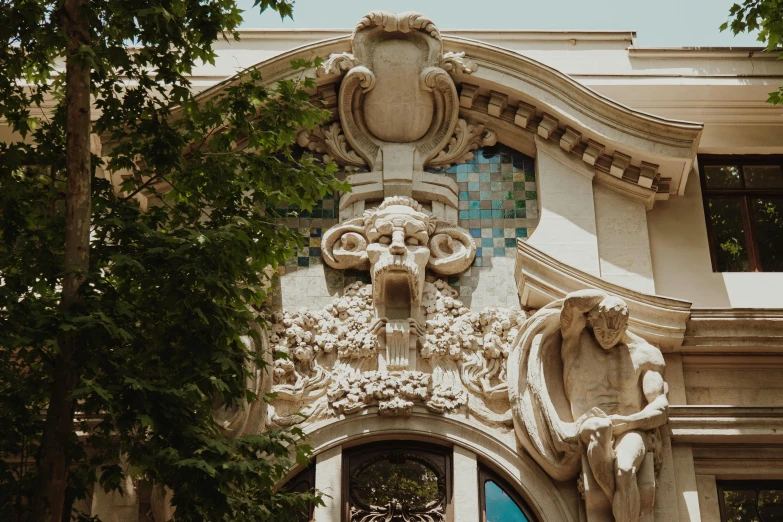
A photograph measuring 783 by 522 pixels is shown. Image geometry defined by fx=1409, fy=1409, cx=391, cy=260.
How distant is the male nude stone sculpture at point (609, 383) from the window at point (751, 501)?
132 cm

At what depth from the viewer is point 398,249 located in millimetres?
15195

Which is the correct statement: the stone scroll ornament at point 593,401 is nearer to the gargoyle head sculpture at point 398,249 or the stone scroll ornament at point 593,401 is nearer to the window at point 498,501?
the window at point 498,501

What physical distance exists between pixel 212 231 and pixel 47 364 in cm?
184

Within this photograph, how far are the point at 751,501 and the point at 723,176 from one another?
13.7ft

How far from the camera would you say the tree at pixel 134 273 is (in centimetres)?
1162

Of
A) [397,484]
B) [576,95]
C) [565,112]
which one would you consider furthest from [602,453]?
[576,95]

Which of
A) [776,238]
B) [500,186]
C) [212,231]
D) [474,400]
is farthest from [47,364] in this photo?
[776,238]

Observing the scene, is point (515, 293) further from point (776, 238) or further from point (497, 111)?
point (776, 238)

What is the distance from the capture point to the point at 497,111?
16500 millimetres

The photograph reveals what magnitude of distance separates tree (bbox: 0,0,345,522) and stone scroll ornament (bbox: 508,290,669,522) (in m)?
2.67

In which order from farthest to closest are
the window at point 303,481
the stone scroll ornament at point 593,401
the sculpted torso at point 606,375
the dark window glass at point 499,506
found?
the window at point 303,481 → the dark window glass at point 499,506 → the sculpted torso at point 606,375 → the stone scroll ornament at point 593,401

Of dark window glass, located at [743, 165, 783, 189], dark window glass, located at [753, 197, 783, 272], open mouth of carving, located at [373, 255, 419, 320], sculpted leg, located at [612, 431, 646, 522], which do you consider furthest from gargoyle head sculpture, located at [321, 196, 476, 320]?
dark window glass, located at [743, 165, 783, 189]

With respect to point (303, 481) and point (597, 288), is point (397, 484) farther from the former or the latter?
point (597, 288)

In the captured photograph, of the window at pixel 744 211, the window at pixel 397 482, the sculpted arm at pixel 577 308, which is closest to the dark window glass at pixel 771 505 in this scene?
the sculpted arm at pixel 577 308
